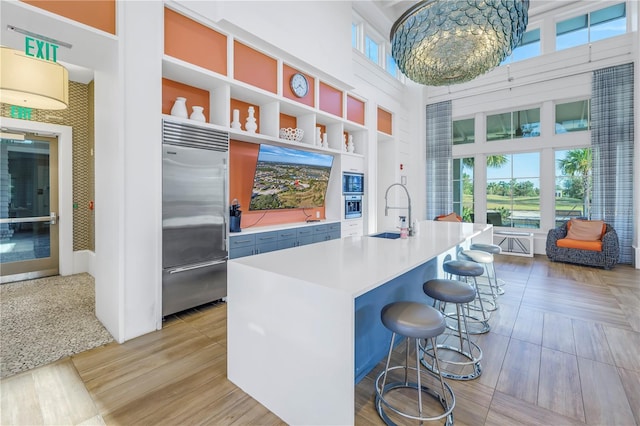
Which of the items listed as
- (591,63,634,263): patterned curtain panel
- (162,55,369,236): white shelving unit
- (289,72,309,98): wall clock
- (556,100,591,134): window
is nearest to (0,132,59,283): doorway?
(162,55,369,236): white shelving unit

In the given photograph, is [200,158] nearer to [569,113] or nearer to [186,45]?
[186,45]

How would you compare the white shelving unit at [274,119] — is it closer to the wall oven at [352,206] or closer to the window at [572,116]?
the wall oven at [352,206]

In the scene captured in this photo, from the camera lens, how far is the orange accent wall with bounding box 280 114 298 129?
466cm

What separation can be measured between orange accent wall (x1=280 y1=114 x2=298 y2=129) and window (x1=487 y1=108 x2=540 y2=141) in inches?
186

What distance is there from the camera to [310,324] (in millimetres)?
1524

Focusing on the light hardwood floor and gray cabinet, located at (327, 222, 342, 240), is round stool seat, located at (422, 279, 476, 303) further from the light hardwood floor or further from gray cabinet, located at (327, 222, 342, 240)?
gray cabinet, located at (327, 222, 342, 240)

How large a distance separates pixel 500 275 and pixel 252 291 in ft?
14.4

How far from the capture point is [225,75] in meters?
3.42

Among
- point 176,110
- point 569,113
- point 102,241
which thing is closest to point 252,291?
point 102,241

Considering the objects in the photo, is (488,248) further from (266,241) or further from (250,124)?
(250,124)

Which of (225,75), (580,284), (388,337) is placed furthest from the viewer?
(580,284)

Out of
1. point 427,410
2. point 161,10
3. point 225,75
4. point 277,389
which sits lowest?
point 427,410

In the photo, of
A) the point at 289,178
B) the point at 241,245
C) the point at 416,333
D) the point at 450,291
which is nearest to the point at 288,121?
the point at 289,178

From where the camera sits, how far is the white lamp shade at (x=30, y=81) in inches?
107
